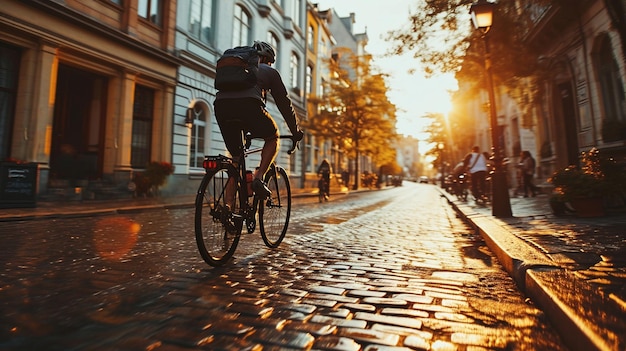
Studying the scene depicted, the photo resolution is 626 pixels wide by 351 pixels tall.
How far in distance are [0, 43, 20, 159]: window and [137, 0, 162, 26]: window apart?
4617mm

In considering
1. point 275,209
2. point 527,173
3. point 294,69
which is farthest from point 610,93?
point 294,69

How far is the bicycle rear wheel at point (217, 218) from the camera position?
2.84 m

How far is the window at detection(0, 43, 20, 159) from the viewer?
29.7ft

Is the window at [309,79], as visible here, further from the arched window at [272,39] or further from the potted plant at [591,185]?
the potted plant at [591,185]

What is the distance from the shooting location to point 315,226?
606 cm

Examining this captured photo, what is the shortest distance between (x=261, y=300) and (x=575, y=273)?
202 cm

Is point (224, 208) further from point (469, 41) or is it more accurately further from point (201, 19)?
point (201, 19)

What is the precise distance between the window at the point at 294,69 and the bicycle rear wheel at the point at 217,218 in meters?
23.0

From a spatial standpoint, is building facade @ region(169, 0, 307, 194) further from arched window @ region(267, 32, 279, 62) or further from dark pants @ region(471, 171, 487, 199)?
dark pants @ region(471, 171, 487, 199)

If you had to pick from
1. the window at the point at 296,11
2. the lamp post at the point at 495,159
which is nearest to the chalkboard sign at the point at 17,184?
the lamp post at the point at 495,159

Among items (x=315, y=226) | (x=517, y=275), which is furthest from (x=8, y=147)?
(x=517, y=275)

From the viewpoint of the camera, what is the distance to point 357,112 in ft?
90.2

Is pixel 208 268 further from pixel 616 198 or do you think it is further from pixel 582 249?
pixel 616 198

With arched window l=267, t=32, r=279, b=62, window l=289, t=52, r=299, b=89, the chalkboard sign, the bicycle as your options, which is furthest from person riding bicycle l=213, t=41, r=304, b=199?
window l=289, t=52, r=299, b=89
